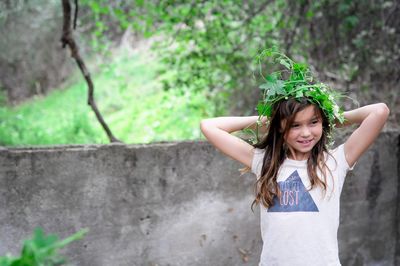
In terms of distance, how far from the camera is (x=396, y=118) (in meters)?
4.92

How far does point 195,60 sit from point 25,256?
16.9ft

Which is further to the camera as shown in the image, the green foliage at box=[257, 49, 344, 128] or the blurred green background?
the blurred green background

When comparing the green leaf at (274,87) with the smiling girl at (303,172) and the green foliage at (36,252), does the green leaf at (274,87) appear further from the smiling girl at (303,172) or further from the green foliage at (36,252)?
the green foliage at (36,252)

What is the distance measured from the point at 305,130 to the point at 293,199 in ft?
0.94

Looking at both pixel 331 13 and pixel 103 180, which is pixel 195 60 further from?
pixel 103 180

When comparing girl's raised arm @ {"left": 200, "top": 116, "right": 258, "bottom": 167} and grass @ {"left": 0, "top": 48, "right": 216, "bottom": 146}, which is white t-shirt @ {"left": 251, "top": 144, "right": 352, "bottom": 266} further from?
grass @ {"left": 0, "top": 48, "right": 216, "bottom": 146}

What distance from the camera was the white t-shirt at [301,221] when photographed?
2.20 m

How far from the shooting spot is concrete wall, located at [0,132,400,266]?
9.55 ft

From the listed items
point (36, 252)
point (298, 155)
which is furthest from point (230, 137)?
point (36, 252)

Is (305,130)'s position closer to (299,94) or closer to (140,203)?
(299,94)

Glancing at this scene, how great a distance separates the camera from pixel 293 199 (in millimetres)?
2254

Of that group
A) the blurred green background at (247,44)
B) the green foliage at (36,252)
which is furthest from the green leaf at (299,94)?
the blurred green background at (247,44)

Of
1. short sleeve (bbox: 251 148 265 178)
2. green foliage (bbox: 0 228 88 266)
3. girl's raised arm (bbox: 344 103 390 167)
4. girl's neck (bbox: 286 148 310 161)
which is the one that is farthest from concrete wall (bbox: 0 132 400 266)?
green foliage (bbox: 0 228 88 266)

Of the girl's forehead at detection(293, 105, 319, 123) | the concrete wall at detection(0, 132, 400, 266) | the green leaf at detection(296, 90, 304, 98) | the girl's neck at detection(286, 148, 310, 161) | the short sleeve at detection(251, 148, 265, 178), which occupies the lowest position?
the concrete wall at detection(0, 132, 400, 266)
